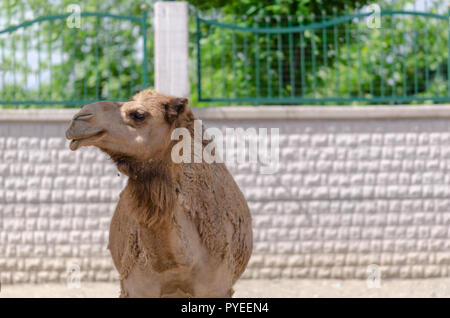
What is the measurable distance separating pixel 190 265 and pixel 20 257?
16.1 ft

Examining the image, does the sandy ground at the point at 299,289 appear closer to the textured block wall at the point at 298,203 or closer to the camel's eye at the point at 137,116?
the textured block wall at the point at 298,203

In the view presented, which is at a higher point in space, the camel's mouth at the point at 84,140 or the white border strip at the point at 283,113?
the white border strip at the point at 283,113

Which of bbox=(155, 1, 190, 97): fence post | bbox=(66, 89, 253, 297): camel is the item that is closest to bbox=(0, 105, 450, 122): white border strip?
bbox=(155, 1, 190, 97): fence post

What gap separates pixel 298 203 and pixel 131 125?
4977 mm

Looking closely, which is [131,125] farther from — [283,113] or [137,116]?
[283,113]

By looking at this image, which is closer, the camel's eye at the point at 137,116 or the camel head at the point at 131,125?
the camel head at the point at 131,125

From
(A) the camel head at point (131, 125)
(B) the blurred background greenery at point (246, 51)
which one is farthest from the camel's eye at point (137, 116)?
(B) the blurred background greenery at point (246, 51)

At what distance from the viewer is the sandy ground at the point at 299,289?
23.3 feet

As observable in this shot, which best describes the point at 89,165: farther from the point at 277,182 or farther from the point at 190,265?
the point at 190,265

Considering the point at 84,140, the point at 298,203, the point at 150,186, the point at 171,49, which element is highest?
the point at 171,49

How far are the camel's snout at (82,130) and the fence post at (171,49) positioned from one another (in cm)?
483

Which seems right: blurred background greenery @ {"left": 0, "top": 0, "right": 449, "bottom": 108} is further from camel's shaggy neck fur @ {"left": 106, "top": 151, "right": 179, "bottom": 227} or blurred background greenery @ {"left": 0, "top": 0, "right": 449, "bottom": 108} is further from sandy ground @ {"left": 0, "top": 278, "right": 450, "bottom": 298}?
camel's shaggy neck fur @ {"left": 106, "top": 151, "right": 179, "bottom": 227}

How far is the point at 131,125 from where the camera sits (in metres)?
2.93

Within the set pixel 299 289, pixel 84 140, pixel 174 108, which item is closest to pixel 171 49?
pixel 299 289
